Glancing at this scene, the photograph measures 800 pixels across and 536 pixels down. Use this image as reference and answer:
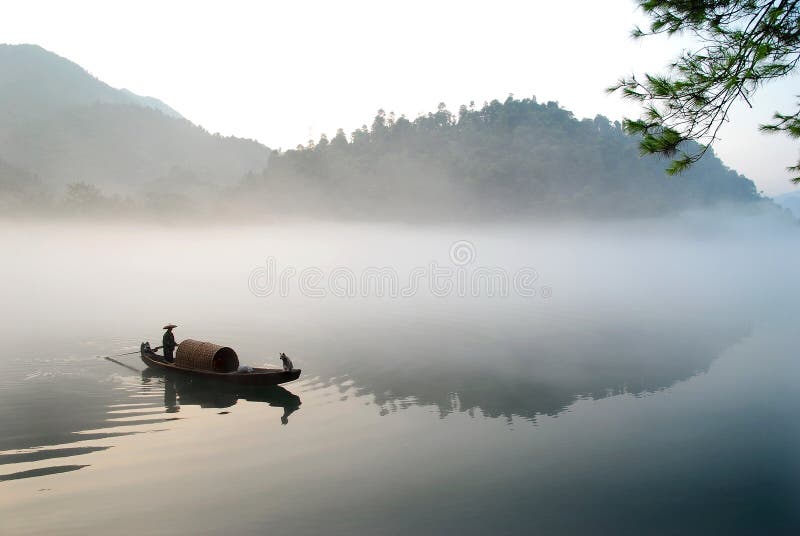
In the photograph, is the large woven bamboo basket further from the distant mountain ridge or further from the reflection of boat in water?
the distant mountain ridge

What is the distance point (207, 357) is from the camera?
18.8 metres

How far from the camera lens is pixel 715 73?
29.3 ft

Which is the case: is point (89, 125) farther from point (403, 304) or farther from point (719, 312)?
point (719, 312)

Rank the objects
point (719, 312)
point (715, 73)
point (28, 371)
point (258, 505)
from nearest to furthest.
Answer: point (715, 73), point (258, 505), point (28, 371), point (719, 312)

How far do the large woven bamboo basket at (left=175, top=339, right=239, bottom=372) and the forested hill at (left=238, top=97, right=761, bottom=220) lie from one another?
13484 centimetres

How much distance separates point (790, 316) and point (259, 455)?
41.0m

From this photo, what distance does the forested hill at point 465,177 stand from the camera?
15312cm

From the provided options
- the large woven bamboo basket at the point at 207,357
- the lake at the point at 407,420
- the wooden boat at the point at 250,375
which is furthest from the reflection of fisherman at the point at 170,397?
the large woven bamboo basket at the point at 207,357

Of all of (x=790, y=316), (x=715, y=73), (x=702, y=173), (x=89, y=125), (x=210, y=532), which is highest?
(x=89, y=125)

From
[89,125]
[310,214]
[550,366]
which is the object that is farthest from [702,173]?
[89,125]

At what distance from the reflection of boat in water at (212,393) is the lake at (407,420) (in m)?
0.11

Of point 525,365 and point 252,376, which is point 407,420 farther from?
point 525,365

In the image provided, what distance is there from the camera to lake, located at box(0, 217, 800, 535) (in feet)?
36.2

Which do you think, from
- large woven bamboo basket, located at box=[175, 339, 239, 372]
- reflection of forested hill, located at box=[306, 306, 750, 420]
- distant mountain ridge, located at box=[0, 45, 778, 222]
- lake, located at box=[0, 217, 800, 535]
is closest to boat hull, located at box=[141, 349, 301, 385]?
large woven bamboo basket, located at box=[175, 339, 239, 372]
